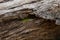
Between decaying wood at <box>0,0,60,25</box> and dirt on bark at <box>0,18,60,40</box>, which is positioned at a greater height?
decaying wood at <box>0,0,60,25</box>

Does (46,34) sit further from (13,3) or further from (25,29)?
(13,3)

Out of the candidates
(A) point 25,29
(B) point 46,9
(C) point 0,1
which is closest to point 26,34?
(A) point 25,29

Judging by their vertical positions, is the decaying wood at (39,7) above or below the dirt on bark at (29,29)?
above

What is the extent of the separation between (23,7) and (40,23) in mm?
216

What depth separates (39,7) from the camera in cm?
133

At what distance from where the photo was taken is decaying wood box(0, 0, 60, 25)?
1292mm

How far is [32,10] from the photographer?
133 cm

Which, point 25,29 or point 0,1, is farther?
point 0,1

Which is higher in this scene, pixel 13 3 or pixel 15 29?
pixel 13 3

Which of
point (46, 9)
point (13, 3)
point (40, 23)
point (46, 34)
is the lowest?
point (46, 34)

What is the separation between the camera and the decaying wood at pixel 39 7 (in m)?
1.29

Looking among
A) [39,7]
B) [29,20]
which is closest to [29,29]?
[29,20]

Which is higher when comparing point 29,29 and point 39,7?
point 39,7

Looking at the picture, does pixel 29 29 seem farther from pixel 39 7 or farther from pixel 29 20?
pixel 39 7
